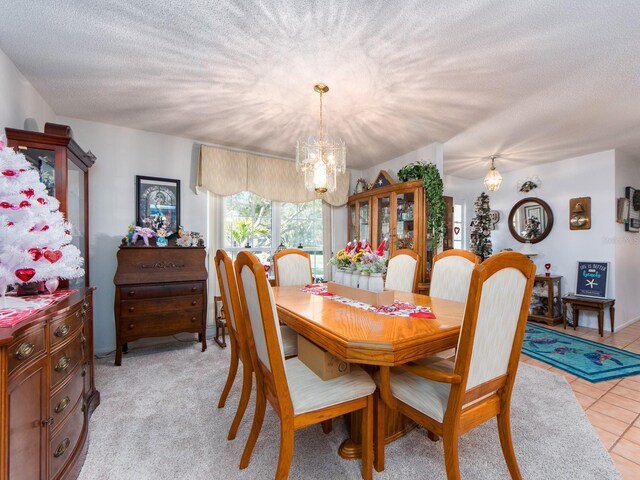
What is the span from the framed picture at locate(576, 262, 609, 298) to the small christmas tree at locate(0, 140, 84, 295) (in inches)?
225

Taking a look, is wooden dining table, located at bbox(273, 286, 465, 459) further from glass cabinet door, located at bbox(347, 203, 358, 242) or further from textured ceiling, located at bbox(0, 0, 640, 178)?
glass cabinet door, located at bbox(347, 203, 358, 242)

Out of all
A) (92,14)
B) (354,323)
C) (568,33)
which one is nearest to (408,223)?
(568,33)

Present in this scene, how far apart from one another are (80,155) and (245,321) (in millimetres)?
2153

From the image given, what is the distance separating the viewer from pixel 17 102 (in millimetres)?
2160

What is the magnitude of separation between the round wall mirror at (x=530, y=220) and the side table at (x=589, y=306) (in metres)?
1.07

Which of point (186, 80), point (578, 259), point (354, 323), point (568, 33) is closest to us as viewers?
point (354, 323)

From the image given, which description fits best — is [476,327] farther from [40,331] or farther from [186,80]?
[186,80]

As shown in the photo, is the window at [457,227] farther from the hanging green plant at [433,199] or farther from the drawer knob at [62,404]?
the drawer knob at [62,404]

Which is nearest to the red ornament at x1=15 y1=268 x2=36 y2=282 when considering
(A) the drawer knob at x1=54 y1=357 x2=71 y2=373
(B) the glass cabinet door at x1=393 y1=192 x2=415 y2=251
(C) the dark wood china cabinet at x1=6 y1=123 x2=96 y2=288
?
(A) the drawer knob at x1=54 y1=357 x2=71 y2=373

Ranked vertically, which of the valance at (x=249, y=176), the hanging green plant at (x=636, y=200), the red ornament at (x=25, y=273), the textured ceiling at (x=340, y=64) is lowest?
the red ornament at (x=25, y=273)

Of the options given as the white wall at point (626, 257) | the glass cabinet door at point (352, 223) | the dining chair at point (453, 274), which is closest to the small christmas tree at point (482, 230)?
the white wall at point (626, 257)

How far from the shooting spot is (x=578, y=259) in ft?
13.8

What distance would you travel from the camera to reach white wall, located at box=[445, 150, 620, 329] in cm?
392

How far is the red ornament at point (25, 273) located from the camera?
1.36 metres
